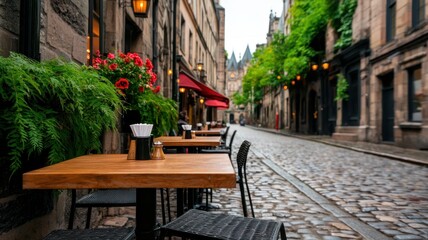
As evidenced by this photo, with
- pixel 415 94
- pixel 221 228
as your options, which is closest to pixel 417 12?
pixel 415 94

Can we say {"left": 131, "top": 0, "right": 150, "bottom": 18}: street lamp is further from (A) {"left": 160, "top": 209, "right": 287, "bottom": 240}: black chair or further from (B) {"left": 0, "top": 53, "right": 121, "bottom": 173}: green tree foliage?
(A) {"left": 160, "top": 209, "right": 287, "bottom": 240}: black chair

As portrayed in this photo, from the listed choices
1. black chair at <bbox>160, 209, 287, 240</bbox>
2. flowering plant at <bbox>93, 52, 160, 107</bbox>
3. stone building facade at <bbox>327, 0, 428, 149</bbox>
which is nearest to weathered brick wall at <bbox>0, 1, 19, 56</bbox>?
black chair at <bbox>160, 209, 287, 240</bbox>

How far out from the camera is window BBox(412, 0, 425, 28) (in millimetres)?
13164

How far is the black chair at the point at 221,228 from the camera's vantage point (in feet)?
6.05

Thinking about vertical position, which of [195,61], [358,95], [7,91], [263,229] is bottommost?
[263,229]

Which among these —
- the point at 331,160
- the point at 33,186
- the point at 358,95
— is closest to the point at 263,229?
the point at 33,186

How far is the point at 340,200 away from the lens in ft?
17.6

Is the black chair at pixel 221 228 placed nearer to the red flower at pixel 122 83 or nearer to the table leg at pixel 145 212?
the table leg at pixel 145 212

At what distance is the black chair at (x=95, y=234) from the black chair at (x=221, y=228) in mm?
236

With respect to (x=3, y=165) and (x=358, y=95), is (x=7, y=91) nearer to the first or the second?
(x=3, y=165)

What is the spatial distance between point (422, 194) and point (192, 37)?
17206mm

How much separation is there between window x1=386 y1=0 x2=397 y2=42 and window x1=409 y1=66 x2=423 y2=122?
8.48ft

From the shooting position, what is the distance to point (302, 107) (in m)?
30.5

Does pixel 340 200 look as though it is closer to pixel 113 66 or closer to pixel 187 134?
pixel 187 134
